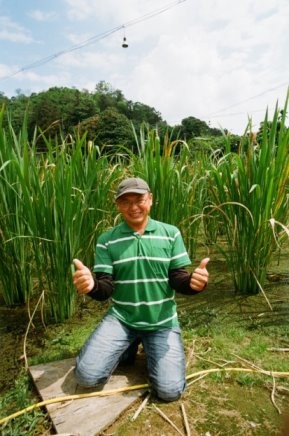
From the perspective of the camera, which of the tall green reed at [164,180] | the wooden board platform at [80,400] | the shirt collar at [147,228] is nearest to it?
the wooden board platform at [80,400]

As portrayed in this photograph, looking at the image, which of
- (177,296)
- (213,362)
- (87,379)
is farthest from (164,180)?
(87,379)

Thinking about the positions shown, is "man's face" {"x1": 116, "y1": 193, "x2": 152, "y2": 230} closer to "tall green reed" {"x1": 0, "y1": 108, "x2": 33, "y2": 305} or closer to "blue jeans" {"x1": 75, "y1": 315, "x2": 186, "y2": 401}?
"blue jeans" {"x1": 75, "y1": 315, "x2": 186, "y2": 401}

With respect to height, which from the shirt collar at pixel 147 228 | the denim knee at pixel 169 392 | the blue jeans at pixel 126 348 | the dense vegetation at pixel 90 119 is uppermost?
the dense vegetation at pixel 90 119

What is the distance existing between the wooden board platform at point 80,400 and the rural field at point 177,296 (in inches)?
1.5

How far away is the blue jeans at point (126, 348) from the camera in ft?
4.40

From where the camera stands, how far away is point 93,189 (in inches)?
90.0

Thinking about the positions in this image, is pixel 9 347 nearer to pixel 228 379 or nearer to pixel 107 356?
pixel 107 356

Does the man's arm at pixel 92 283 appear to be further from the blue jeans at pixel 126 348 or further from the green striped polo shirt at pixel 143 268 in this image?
the blue jeans at pixel 126 348

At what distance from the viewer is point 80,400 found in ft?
4.40

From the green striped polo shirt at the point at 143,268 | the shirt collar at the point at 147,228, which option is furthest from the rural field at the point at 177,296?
the shirt collar at the point at 147,228

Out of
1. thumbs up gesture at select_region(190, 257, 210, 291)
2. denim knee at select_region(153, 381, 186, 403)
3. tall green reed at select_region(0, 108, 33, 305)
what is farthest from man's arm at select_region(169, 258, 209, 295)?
tall green reed at select_region(0, 108, 33, 305)

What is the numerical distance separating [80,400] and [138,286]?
0.48m

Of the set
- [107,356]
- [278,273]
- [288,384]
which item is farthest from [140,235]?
[278,273]

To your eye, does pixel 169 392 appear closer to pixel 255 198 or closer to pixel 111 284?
pixel 111 284
